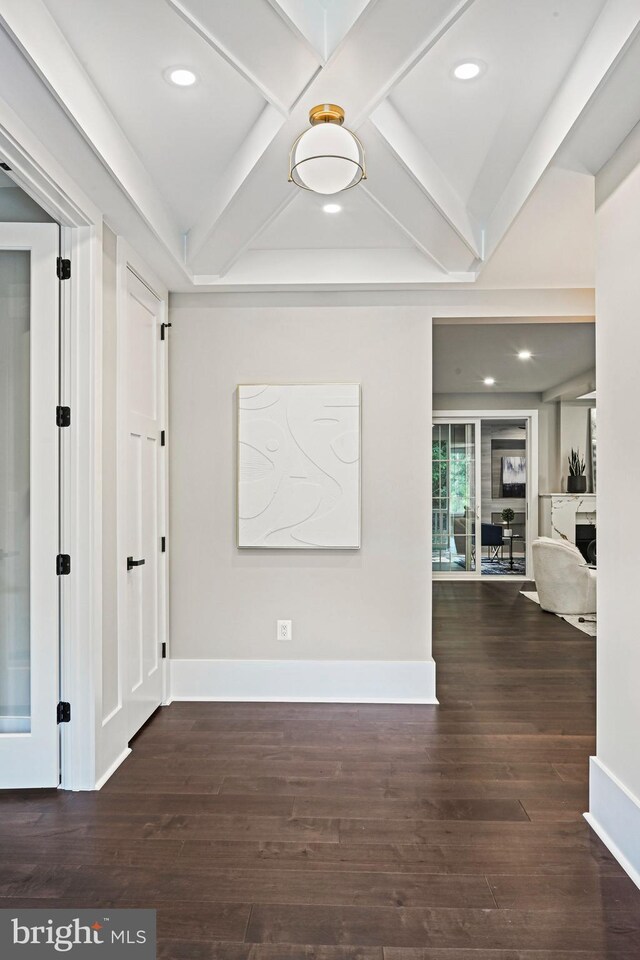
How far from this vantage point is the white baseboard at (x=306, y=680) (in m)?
3.58

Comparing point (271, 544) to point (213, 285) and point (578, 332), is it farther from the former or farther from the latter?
point (578, 332)

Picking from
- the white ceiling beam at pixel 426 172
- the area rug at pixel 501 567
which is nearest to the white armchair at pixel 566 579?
the area rug at pixel 501 567

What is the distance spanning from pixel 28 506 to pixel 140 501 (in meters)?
0.68

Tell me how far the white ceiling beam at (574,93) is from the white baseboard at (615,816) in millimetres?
2237

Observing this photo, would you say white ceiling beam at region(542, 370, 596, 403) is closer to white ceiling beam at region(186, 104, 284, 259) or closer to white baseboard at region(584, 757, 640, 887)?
white ceiling beam at region(186, 104, 284, 259)

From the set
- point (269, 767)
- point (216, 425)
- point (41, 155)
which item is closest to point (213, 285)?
point (216, 425)

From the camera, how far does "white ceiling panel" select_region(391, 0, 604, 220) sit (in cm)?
180

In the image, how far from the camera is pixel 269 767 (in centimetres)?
274

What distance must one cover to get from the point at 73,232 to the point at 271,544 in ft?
6.41

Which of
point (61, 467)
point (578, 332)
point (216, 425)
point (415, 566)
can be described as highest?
point (578, 332)

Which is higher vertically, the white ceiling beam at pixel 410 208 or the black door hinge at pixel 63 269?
the white ceiling beam at pixel 410 208

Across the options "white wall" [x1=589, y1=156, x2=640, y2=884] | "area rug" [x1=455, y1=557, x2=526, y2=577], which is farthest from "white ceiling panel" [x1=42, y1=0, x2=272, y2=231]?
"area rug" [x1=455, y1=557, x2=526, y2=577]

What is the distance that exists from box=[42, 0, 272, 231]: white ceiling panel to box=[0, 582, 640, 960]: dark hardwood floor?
8.77 ft

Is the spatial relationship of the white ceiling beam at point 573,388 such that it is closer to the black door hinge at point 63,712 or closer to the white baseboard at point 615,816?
the white baseboard at point 615,816
